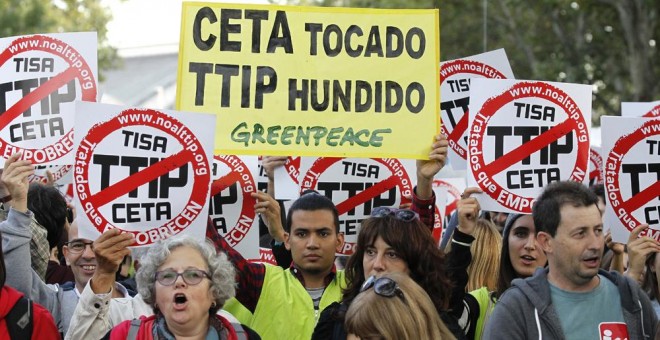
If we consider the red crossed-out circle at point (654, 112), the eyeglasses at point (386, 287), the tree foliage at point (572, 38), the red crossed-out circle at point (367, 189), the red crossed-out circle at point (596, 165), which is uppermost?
the tree foliage at point (572, 38)

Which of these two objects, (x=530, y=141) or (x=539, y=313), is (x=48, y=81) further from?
(x=539, y=313)

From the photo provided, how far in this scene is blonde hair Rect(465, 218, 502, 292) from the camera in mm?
7477

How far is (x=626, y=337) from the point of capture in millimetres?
5707

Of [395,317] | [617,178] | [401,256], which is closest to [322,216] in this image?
[401,256]

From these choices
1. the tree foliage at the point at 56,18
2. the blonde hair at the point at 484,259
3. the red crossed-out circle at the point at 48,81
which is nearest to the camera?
the blonde hair at the point at 484,259

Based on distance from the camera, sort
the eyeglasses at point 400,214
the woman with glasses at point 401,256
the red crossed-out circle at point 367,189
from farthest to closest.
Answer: the red crossed-out circle at point 367,189 → the eyeglasses at point 400,214 → the woman with glasses at point 401,256

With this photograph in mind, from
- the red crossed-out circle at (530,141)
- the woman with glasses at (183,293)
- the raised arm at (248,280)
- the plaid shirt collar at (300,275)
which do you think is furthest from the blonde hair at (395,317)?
the red crossed-out circle at (530,141)

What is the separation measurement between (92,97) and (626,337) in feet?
12.1

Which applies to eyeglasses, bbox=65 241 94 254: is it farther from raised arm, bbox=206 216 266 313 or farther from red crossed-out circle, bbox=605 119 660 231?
red crossed-out circle, bbox=605 119 660 231

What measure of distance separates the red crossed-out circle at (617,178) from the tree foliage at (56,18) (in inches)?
902

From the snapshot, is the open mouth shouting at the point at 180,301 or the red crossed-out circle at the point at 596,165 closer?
the open mouth shouting at the point at 180,301

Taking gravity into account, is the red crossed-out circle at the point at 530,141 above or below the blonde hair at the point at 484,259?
above

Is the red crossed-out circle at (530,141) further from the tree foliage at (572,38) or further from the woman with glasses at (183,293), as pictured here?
the tree foliage at (572,38)

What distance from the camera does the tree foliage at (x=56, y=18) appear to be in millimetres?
29656
